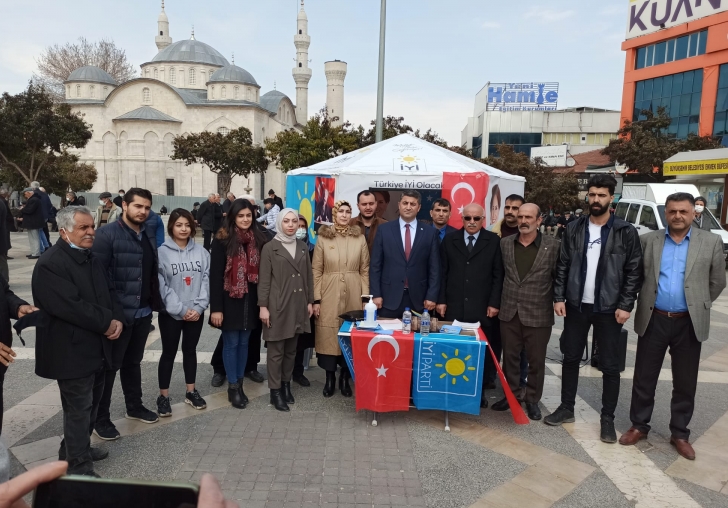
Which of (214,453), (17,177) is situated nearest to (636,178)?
(214,453)

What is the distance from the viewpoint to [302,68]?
2490 inches

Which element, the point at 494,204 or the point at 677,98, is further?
the point at 677,98

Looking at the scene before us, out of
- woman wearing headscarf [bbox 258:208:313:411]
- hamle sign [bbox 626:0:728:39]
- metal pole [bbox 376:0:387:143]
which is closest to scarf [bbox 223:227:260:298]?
woman wearing headscarf [bbox 258:208:313:411]

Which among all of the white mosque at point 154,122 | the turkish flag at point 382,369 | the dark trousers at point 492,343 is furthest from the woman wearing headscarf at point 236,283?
the white mosque at point 154,122

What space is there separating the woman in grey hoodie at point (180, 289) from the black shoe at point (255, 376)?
90cm

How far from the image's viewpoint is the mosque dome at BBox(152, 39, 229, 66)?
2387 inches

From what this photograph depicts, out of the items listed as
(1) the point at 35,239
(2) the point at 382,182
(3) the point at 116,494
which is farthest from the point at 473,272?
(1) the point at 35,239

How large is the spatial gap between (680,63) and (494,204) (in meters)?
31.5

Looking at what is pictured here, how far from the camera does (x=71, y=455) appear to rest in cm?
334

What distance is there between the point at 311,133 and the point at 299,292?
64.6 feet

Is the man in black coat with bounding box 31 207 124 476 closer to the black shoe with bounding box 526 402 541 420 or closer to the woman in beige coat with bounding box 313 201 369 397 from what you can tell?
the woman in beige coat with bounding box 313 201 369 397

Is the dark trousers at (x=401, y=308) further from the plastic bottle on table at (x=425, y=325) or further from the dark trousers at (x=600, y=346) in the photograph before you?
the dark trousers at (x=600, y=346)

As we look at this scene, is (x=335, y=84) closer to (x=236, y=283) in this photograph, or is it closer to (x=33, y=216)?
(x=33, y=216)

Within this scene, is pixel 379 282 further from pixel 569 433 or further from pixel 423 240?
pixel 569 433
